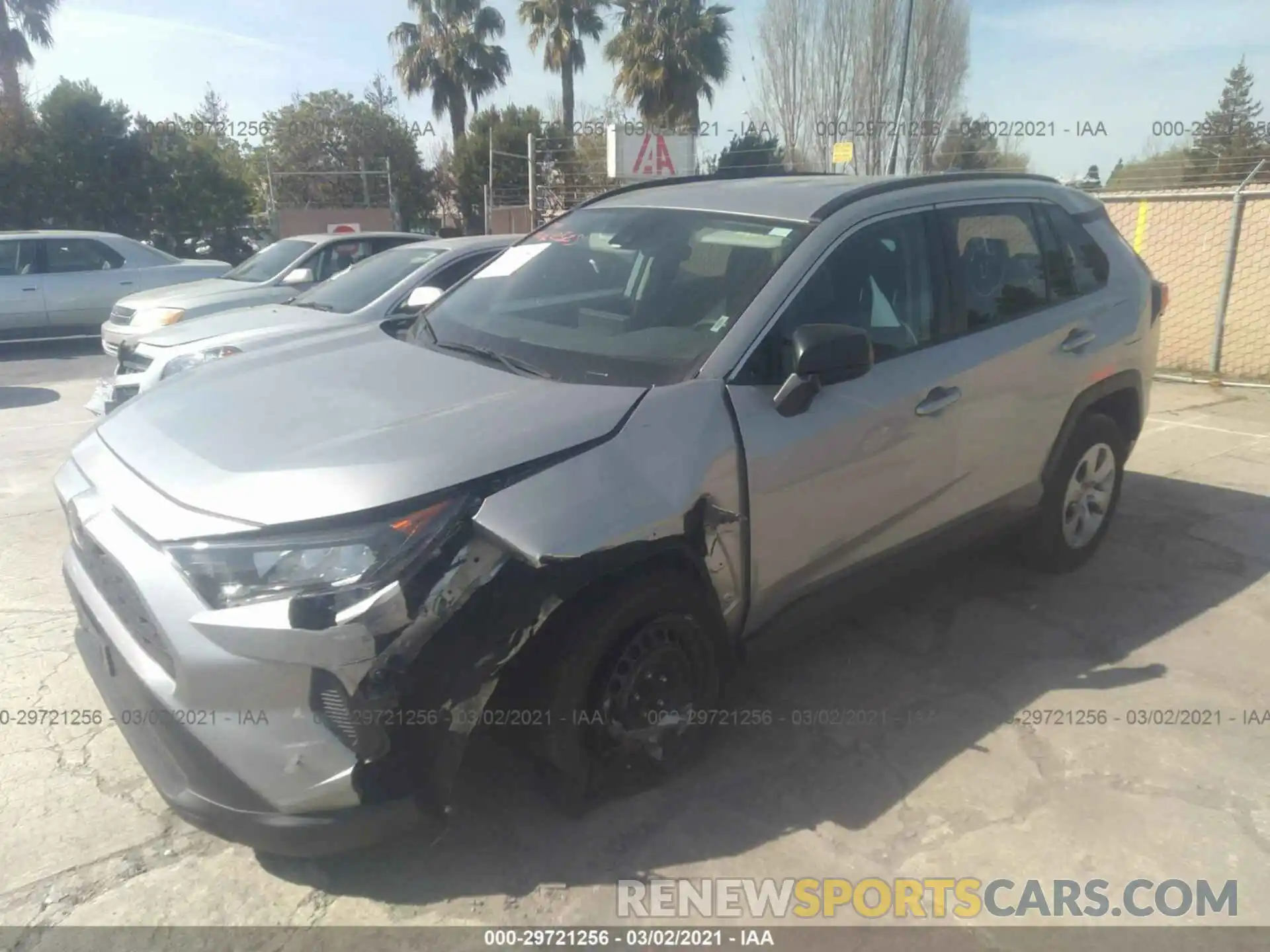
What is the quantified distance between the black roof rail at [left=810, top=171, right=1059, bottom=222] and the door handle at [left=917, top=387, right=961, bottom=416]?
0.76 meters

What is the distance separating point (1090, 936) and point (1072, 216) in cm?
330

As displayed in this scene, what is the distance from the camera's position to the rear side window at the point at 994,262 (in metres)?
3.80

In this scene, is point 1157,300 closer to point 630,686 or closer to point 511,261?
point 511,261

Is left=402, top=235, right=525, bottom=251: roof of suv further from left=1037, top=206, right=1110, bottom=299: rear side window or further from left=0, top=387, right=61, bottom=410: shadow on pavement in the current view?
left=0, top=387, right=61, bottom=410: shadow on pavement

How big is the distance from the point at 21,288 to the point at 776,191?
1196 centimetres

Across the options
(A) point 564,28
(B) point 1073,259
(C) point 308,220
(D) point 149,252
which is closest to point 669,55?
(A) point 564,28

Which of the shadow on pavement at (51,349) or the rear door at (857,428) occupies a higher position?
the rear door at (857,428)

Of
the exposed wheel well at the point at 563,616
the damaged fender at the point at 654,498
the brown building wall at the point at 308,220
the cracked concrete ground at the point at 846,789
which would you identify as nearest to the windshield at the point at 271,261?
the cracked concrete ground at the point at 846,789

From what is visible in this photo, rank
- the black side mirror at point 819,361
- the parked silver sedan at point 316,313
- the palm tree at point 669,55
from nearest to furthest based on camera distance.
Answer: the black side mirror at point 819,361
the parked silver sedan at point 316,313
the palm tree at point 669,55

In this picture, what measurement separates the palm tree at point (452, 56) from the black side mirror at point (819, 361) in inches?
1243

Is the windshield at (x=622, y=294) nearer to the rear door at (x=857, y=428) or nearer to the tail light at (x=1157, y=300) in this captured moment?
the rear door at (x=857, y=428)

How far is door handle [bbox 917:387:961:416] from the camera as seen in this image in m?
3.47

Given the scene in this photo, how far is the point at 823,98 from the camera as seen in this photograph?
23281 millimetres

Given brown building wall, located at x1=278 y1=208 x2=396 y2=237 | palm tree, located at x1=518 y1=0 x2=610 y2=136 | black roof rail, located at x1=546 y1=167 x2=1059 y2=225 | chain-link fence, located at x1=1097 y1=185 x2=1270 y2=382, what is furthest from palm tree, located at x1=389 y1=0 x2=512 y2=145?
black roof rail, located at x1=546 y1=167 x2=1059 y2=225
